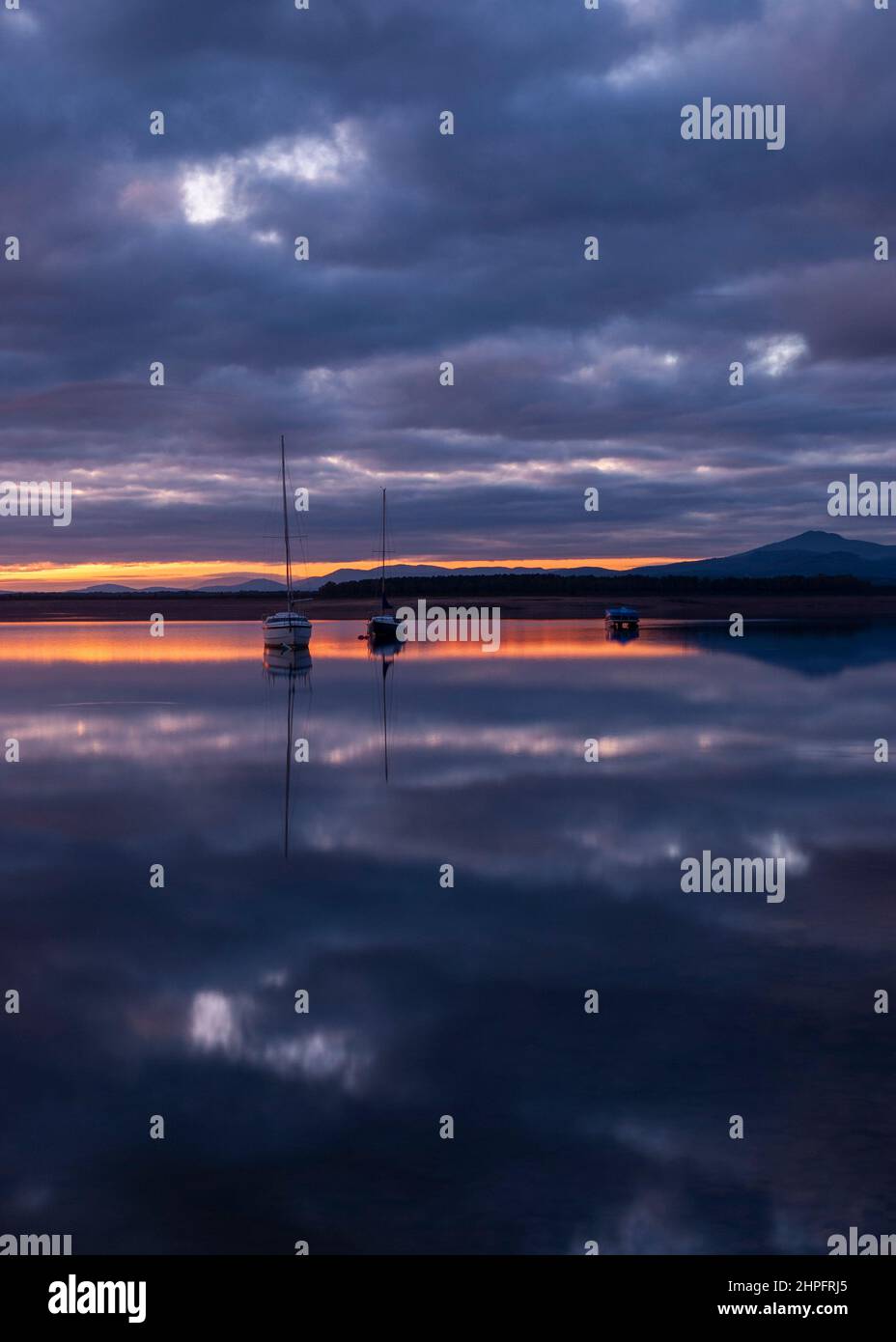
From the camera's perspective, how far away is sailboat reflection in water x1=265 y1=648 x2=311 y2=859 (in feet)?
74.4

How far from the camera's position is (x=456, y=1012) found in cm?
1135

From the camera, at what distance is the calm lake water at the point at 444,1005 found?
8016 mm

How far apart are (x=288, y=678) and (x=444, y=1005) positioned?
40.8m

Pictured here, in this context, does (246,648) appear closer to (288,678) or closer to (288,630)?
(288,630)

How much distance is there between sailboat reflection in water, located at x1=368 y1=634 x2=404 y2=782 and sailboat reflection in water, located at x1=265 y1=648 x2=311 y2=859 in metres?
2.26

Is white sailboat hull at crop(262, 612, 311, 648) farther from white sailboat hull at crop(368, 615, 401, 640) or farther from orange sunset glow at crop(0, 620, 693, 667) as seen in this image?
white sailboat hull at crop(368, 615, 401, 640)

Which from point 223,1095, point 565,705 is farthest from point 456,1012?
point 565,705

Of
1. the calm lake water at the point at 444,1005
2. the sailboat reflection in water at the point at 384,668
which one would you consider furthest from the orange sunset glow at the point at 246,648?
the calm lake water at the point at 444,1005

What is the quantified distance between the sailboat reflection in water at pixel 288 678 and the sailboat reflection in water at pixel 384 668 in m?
2.26

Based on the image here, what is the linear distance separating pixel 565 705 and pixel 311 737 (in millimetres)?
10502
